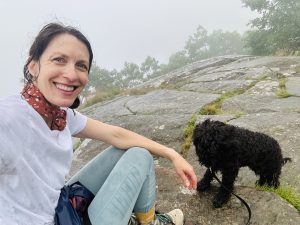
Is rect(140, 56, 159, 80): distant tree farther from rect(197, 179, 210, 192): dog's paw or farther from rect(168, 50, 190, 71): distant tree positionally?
rect(197, 179, 210, 192): dog's paw

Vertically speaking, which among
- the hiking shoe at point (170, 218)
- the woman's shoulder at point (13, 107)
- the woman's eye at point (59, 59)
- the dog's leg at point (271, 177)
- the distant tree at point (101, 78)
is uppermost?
the woman's eye at point (59, 59)

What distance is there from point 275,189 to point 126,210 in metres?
1.84

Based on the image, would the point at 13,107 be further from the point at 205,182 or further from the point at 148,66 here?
the point at 148,66

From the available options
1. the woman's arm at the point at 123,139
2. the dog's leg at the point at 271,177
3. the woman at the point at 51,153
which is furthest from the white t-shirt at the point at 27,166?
the dog's leg at the point at 271,177

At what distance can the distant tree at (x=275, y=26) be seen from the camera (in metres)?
22.8

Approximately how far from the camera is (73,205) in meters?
2.71

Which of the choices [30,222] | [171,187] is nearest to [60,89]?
[30,222]

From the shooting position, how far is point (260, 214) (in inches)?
134

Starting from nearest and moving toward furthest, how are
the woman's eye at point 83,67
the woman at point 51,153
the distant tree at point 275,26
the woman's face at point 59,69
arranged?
the woman at point 51,153
the woman's face at point 59,69
the woman's eye at point 83,67
the distant tree at point 275,26

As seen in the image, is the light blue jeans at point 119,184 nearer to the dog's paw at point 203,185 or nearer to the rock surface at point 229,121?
the rock surface at point 229,121

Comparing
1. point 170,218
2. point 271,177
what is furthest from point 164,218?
point 271,177

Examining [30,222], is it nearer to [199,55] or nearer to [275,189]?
[275,189]

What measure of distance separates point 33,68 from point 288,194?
2765mm

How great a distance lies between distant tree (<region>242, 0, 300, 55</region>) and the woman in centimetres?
2133
